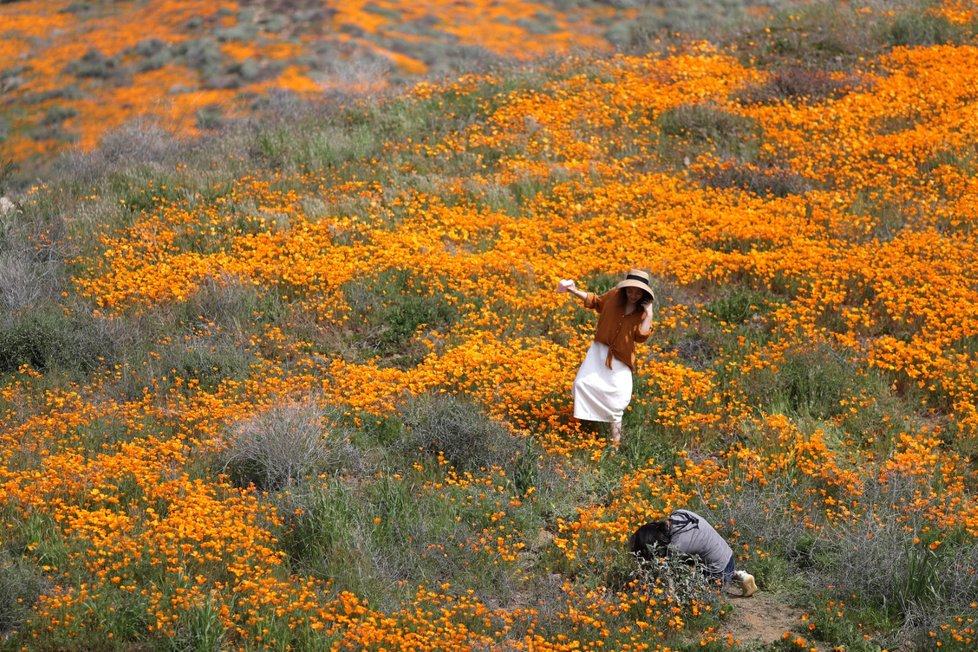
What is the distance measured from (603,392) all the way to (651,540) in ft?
5.83

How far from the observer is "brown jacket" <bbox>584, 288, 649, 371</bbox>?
8.43 meters

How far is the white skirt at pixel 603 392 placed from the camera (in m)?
8.42

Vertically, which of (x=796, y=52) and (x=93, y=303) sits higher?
(x=796, y=52)

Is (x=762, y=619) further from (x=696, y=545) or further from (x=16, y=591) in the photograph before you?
(x=16, y=591)

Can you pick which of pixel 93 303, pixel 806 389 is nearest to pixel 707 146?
pixel 806 389

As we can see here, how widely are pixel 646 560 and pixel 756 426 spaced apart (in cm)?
235

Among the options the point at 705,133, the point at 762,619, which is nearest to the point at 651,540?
the point at 762,619

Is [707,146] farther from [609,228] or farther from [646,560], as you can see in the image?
[646,560]

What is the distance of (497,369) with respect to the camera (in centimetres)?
939

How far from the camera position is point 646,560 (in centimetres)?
685

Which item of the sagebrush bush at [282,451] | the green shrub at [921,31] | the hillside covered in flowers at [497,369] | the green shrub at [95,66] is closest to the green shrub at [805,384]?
the hillside covered in flowers at [497,369]

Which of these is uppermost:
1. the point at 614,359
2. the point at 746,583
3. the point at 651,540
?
the point at 614,359

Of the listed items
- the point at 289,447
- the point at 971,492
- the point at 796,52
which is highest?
the point at 796,52

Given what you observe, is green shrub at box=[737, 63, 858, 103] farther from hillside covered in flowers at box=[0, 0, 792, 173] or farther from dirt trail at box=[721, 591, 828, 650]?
dirt trail at box=[721, 591, 828, 650]
